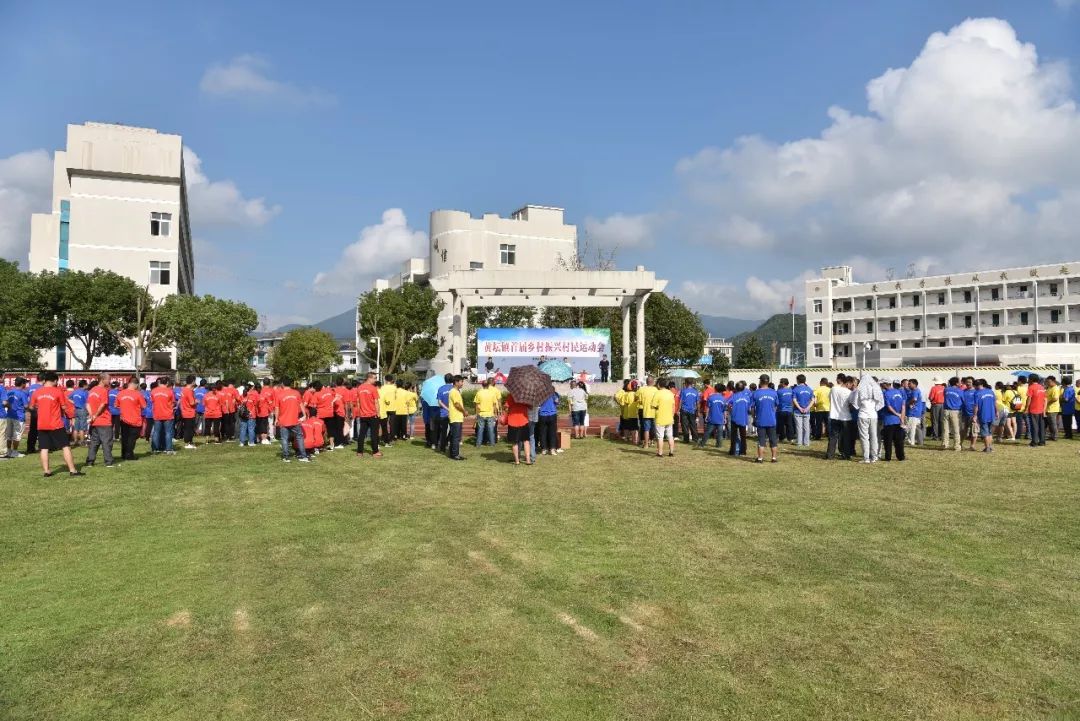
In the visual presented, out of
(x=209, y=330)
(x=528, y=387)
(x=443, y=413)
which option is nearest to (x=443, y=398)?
(x=443, y=413)

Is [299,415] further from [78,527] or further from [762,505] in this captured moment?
[762,505]

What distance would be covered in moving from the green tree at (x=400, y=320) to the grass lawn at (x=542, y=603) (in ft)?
154

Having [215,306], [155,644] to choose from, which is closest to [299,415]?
[155,644]

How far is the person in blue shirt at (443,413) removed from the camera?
50.9ft

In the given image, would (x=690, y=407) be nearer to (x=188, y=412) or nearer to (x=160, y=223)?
(x=188, y=412)

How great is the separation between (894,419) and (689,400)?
4593 mm

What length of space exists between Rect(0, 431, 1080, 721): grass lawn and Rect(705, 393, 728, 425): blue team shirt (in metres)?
5.18

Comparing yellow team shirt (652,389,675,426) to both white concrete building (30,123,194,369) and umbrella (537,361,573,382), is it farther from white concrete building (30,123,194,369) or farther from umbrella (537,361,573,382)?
white concrete building (30,123,194,369)

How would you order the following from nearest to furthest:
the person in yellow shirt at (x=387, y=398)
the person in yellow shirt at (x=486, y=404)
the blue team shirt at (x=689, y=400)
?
the person in yellow shirt at (x=387, y=398), the person in yellow shirt at (x=486, y=404), the blue team shirt at (x=689, y=400)

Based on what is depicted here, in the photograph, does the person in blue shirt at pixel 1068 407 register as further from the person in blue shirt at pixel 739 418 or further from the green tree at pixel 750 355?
the green tree at pixel 750 355

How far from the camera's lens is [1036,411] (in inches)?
659

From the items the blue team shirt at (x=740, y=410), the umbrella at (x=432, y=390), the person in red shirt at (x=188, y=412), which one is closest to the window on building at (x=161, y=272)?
the person in red shirt at (x=188, y=412)

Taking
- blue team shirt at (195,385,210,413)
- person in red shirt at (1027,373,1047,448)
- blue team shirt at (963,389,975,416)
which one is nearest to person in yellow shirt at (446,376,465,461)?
blue team shirt at (195,385,210,413)

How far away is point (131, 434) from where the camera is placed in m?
14.0
